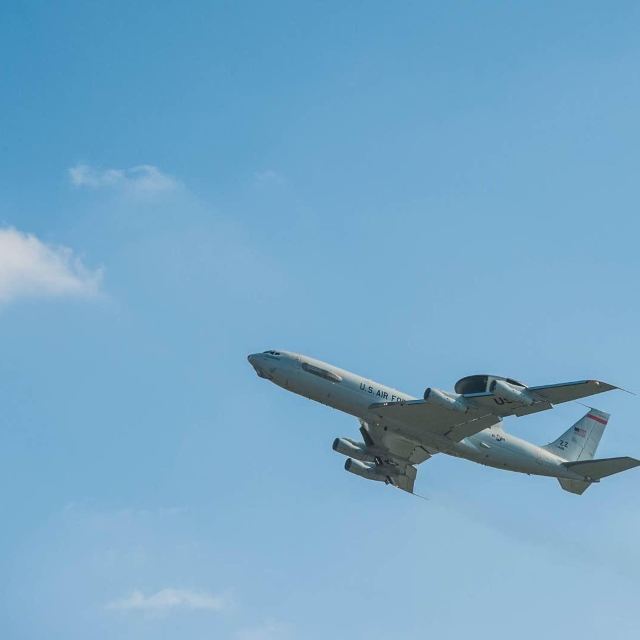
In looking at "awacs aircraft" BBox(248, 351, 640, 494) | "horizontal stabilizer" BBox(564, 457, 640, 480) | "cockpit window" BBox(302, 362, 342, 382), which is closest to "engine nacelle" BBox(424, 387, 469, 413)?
"awacs aircraft" BBox(248, 351, 640, 494)

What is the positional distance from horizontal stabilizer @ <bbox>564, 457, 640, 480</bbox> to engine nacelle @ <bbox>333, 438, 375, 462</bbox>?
1519 cm

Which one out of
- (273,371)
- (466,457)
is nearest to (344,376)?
(273,371)

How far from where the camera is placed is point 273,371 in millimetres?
70875

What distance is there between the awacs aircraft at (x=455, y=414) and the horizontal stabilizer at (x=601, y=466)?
2.7 inches

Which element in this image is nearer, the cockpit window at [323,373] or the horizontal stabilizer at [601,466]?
the cockpit window at [323,373]

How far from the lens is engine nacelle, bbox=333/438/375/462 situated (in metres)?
80.4

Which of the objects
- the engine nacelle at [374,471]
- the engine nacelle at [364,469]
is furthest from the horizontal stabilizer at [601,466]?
the engine nacelle at [364,469]

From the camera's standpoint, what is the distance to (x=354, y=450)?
3174 inches

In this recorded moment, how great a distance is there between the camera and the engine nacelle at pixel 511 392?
64.4 meters

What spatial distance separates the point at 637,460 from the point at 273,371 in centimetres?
2559

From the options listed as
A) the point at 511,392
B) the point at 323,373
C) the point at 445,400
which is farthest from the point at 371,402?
the point at 511,392

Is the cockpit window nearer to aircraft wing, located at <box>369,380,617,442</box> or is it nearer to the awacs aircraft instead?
the awacs aircraft

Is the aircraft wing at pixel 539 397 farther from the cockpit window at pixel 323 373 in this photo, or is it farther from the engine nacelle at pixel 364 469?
the engine nacelle at pixel 364 469

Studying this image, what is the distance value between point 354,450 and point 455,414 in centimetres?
1458
